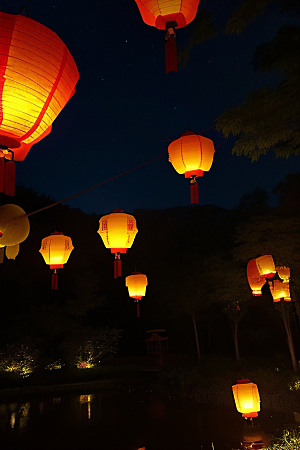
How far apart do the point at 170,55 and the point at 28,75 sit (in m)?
1.02

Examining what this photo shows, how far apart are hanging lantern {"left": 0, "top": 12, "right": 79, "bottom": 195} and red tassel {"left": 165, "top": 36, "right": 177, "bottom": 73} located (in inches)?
28.1

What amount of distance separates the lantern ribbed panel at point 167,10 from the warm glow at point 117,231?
12.3ft

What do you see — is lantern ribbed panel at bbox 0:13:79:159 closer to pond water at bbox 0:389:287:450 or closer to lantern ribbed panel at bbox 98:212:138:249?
lantern ribbed panel at bbox 98:212:138:249

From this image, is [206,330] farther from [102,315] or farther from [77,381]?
[77,381]

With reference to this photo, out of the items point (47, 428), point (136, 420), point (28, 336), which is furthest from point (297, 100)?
point (28, 336)

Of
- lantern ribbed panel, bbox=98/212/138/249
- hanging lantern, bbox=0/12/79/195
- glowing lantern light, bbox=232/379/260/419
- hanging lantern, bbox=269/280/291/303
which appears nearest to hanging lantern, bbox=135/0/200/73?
hanging lantern, bbox=0/12/79/195

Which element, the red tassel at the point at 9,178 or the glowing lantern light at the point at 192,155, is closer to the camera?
the red tassel at the point at 9,178

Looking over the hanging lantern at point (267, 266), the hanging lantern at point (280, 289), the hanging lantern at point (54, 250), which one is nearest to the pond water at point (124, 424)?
the hanging lantern at point (280, 289)

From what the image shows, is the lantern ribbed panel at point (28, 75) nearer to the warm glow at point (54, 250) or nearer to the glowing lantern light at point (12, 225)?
the glowing lantern light at point (12, 225)

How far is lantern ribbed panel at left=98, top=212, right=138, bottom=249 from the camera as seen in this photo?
6113mm

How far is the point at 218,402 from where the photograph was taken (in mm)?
10844

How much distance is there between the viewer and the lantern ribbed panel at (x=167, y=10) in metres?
2.71

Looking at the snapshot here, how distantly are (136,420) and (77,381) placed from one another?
21.7 feet

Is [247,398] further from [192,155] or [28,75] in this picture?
[28,75]
